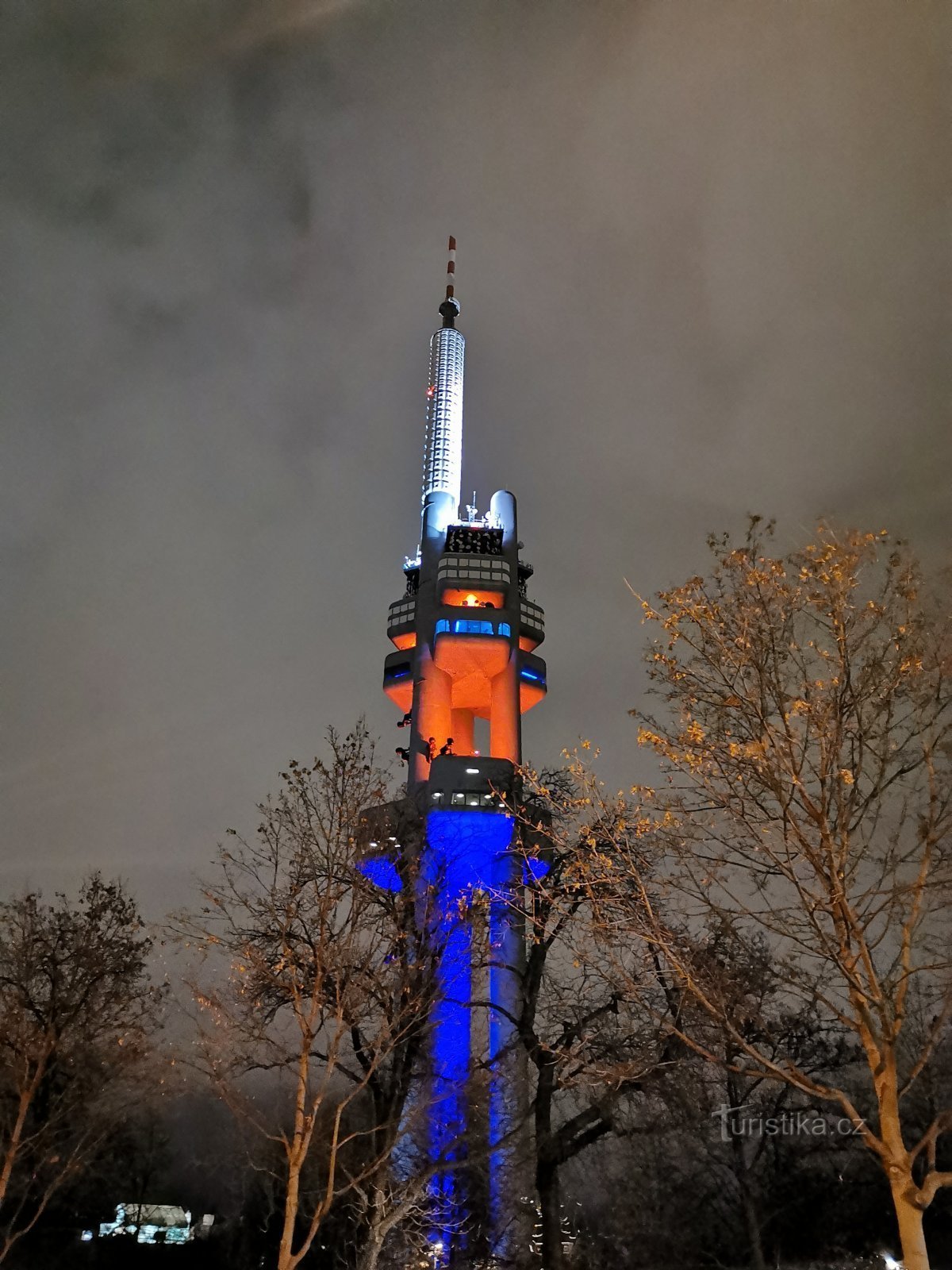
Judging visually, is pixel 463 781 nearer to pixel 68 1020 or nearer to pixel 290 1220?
pixel 68 1020

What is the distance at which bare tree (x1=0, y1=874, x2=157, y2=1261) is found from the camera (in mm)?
24078

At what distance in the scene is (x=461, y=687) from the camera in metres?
61.5

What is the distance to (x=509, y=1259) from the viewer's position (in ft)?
93.1

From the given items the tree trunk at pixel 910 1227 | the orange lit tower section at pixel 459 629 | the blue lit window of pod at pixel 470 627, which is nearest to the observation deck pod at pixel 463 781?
the orange lit tower section at pixel 459 629

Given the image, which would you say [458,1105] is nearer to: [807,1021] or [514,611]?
[807,1021]

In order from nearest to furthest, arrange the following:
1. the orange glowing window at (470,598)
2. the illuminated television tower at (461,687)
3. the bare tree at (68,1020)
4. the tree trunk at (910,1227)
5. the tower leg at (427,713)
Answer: the tree trunk at (910,1227)
the bare tree at (68,1020)
the illuminated television tower at (461,687)
the tower leg at (427,713)
the orange glowing window at (470,598)

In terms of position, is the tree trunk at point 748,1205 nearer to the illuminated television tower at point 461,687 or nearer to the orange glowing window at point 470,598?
the illuminated television tower at point 461,687

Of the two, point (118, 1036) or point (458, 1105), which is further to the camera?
point (458, 1105)

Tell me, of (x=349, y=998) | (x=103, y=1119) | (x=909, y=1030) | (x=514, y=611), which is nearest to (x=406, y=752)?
(x=514, y=611)

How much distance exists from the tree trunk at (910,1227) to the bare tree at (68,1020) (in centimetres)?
1917

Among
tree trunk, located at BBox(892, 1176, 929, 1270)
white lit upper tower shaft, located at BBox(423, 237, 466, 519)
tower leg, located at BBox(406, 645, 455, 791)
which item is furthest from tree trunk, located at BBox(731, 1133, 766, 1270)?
white lit upper tower shaft, located at BBox(423, 237, 466, 519)

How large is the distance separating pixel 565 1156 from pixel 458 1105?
382 centimetres

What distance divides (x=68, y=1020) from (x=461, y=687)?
3888 cm

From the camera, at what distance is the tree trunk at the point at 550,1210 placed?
25234 mm
